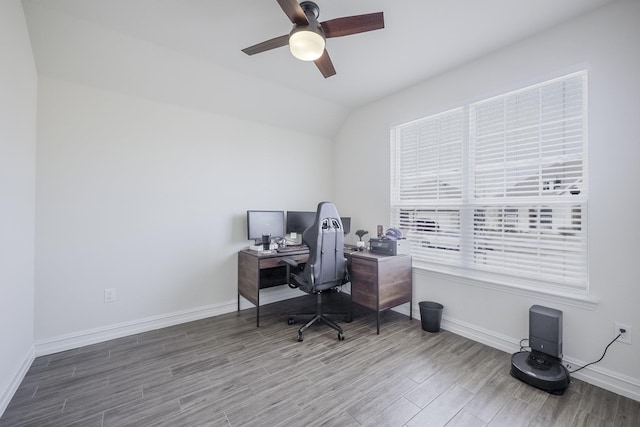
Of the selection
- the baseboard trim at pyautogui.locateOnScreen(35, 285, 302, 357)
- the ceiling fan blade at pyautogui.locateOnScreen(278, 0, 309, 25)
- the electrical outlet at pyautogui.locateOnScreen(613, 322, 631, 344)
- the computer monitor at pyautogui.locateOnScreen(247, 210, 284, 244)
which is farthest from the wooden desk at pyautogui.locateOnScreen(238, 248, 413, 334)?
the ceiling fan blade at pyautogui.locateOnScreen(278, 0, 309, 25)

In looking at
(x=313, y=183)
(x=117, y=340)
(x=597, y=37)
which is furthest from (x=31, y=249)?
(x=597, y=37)

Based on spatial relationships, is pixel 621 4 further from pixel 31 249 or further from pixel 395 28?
pixel 31 249

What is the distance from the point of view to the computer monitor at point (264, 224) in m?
3.26

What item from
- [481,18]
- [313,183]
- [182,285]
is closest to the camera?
[481,18]

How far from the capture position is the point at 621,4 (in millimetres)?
1846

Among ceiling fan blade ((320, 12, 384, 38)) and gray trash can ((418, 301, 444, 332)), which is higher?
ceiling fan blade ((320, 12, 384, 38))

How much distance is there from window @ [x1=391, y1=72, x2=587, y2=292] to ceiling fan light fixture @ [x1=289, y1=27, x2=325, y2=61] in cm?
179

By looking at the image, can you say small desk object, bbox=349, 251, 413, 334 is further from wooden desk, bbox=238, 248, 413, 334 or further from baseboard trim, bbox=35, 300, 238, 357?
baseboard trim, bbox=35, 300, 238, 357

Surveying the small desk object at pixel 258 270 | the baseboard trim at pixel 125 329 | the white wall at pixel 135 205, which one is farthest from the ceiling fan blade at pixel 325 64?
the baseboard trim at pixel 125 329

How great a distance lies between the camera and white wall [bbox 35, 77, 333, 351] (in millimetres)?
2348

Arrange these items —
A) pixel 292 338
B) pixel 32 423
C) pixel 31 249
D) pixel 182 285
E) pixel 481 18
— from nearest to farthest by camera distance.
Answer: pixel 32 423 < pixel 481 18 < pixel 31 249 < pixel 292 338 < pixel 182 285

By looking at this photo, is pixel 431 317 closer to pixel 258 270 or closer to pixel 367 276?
pixel 367 276

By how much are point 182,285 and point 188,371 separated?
44.2 inches

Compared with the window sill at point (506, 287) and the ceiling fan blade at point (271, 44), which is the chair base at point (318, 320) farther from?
the ceiling fan blade at point (271, 44)
